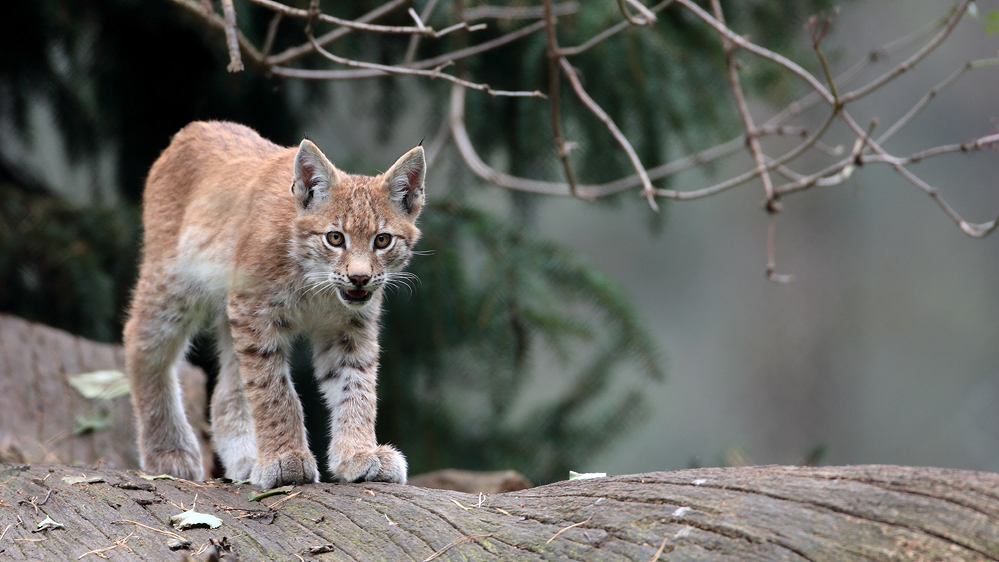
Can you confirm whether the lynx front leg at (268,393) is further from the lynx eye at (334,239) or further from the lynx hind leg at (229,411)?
the lynx hind leg at (229,411)

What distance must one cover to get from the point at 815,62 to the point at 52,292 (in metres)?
5.73

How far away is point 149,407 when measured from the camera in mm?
4426

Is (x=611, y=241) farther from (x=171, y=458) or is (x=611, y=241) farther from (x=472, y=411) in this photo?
(x=171, y=458)

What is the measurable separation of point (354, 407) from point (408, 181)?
1.08m

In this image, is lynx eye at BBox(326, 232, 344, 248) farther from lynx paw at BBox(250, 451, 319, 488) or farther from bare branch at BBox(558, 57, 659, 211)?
bare branch at BBox(558, 57, 659, 211)

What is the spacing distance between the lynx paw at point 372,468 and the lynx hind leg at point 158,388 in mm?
1171

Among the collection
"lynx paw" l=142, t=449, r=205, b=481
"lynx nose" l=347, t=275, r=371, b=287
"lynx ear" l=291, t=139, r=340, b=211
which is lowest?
"lynx paw" l=142, t=449, r=205, b=481

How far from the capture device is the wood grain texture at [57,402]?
5070mm

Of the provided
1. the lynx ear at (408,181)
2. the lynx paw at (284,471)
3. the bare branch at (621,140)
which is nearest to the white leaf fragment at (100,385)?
the lynx paw at (284,471)

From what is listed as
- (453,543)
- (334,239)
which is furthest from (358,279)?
(453,543)

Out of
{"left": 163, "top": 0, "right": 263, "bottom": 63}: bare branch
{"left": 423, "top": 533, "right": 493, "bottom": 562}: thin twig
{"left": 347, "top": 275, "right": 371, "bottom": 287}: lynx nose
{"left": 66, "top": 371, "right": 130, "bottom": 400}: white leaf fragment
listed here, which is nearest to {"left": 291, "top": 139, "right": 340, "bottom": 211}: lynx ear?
{"left": 347, "top": 275, "right": 371, "bottom": 287}: lynx nose

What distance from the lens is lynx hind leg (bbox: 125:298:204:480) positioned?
4.35m

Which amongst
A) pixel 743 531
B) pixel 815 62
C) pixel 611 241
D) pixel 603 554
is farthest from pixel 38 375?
pixel 611 241

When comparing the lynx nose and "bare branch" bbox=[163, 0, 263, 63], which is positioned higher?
"bare branch" bbox=[163, 0, 263, 63]
